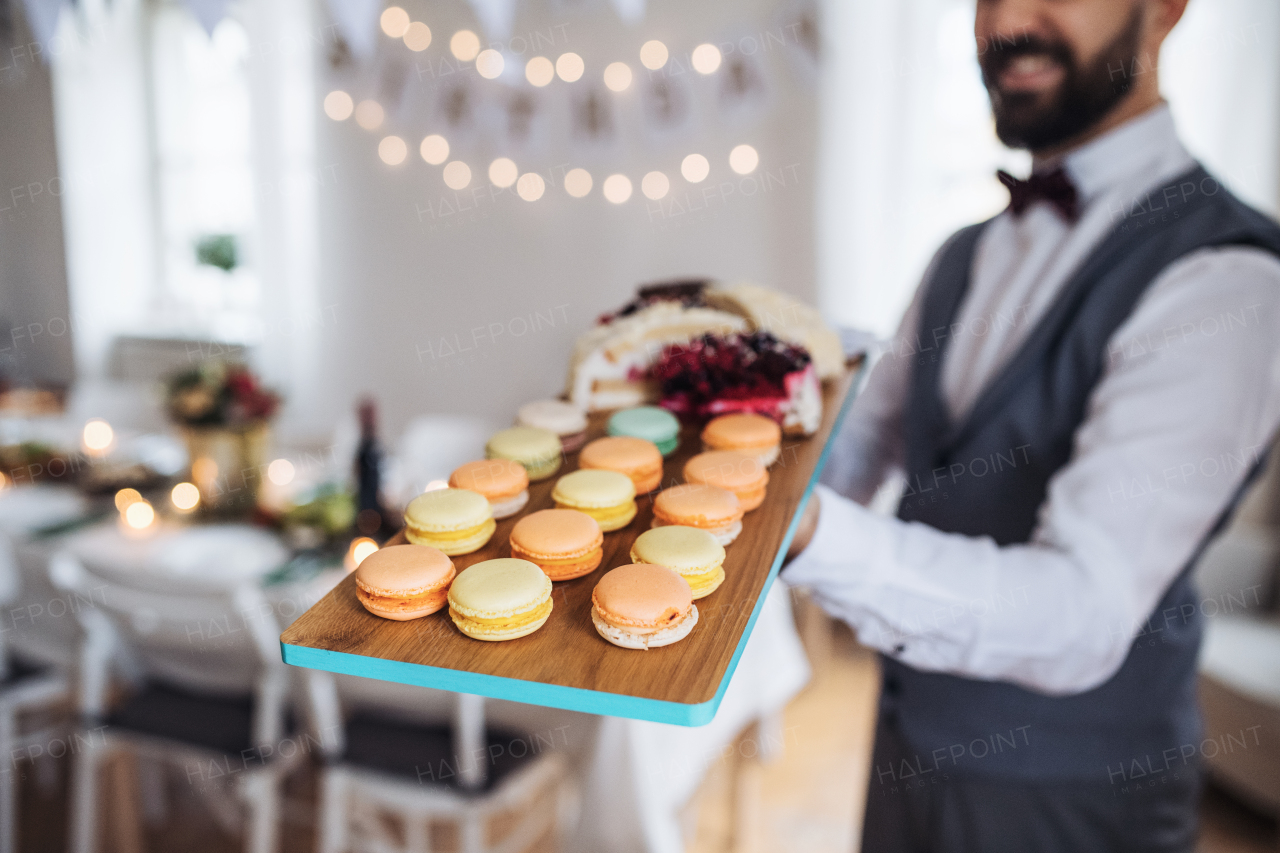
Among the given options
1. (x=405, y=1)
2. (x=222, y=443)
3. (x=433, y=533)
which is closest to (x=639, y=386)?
(x=433, y=533)

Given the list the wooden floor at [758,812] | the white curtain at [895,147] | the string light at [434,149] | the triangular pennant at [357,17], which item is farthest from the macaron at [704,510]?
the string light at [434,149]

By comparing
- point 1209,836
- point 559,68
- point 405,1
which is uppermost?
point 405,1

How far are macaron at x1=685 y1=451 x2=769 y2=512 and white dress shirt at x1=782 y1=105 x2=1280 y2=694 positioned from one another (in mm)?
85

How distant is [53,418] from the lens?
370cm

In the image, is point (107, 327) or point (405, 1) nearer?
point (405, 1)

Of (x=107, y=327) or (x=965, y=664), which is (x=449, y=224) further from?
(x=965, y=664)

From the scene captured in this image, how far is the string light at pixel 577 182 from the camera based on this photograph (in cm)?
383

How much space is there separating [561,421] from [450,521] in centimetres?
32

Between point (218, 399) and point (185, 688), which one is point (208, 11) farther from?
point (185, 688)

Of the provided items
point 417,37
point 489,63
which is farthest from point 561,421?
point 417,37

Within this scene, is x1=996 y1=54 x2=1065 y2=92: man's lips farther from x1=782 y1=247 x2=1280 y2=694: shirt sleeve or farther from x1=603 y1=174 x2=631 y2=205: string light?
x1=603 y1=174 x2=631 y2=205: string light

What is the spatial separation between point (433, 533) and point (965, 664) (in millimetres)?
656

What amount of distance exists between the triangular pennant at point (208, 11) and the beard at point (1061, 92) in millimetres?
1203

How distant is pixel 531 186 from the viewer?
3.92 meters
